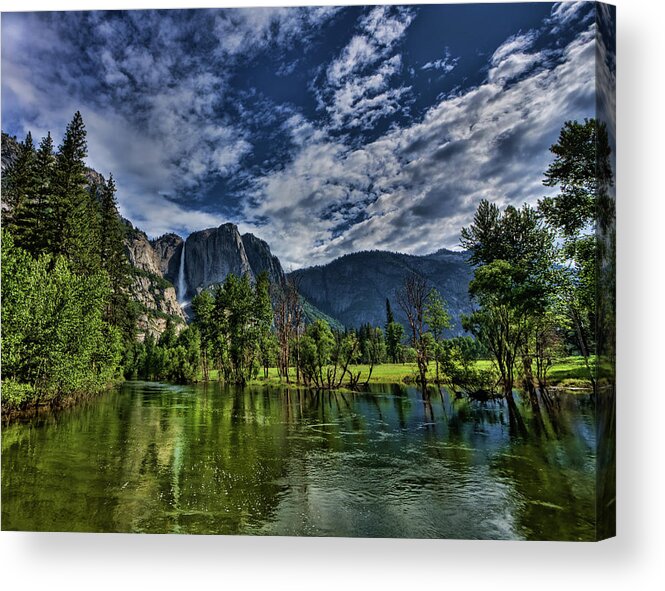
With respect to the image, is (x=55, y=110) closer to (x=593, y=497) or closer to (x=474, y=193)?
(x=474, y=193)

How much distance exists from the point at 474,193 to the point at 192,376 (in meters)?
7.20

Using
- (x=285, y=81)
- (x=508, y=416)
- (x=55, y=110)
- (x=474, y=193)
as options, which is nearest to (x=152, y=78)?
(x=55, y=110)

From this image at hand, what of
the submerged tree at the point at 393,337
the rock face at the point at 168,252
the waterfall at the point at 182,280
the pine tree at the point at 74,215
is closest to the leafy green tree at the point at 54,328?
the pine tree at the point at 74,215

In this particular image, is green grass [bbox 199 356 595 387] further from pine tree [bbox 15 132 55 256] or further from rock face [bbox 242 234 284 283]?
pine tree [bbox 15 132 55 256]

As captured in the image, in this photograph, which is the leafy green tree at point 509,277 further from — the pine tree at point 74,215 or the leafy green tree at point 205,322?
the pine tree at point 74,215

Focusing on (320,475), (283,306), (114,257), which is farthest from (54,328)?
(320,475)

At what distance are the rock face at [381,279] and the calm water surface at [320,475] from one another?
180cm

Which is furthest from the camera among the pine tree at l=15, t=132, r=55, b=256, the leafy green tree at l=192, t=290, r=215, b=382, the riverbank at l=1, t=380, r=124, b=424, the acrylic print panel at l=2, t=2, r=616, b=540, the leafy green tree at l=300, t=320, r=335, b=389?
the leafy green tree at l=192, t=290, r=215, b=382

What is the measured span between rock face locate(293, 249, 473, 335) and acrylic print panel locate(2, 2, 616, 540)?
1.7 inches

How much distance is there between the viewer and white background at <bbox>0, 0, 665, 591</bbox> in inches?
211

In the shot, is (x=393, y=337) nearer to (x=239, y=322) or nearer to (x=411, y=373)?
(x=411, y=373)

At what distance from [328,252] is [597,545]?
591 centimetres

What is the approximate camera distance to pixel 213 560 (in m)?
5.71

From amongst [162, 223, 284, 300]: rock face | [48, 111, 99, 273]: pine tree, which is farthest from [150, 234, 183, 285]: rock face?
[48, 111, 99, 273]: pine tree
